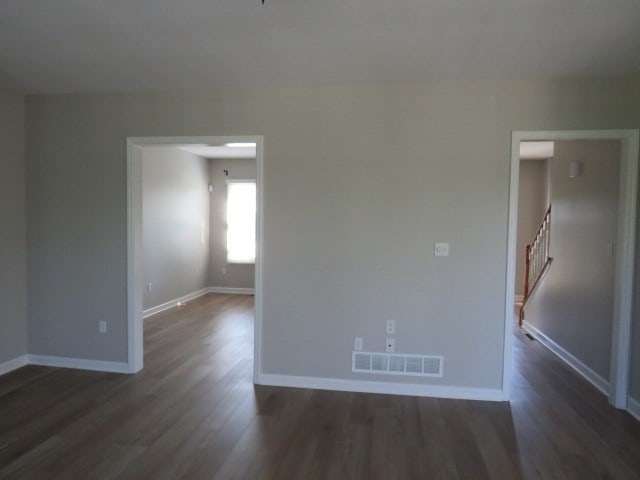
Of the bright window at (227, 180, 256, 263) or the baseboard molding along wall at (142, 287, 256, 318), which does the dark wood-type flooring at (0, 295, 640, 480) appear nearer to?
the baseboard molding along wall at (142, 287, 256, 318)

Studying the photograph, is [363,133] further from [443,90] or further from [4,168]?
[4,168]

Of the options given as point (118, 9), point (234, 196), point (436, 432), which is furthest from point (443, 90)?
point (234, 196)

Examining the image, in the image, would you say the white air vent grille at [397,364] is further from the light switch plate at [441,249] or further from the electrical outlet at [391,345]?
the light switch plate at [441,249]

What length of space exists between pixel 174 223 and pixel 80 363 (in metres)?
3.12

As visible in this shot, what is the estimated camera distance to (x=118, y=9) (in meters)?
2.52

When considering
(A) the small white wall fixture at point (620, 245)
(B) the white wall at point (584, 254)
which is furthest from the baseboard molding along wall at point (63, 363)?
(B) the white wall at point (584, 254)

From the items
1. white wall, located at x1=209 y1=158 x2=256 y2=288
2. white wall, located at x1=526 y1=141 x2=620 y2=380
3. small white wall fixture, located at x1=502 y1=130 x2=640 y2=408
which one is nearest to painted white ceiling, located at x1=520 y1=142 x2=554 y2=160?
white wall, located at x1=526 y1=141 x2=620 y2=380

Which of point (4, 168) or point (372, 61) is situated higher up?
point (372, 61)

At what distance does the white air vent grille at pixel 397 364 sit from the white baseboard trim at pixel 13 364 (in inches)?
125

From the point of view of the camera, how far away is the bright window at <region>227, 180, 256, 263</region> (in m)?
7.92

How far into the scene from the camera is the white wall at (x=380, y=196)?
326 cm

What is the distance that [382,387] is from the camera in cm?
346

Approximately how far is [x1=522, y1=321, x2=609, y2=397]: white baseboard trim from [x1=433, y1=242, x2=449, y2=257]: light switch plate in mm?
1795

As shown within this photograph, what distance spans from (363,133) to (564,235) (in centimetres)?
278
